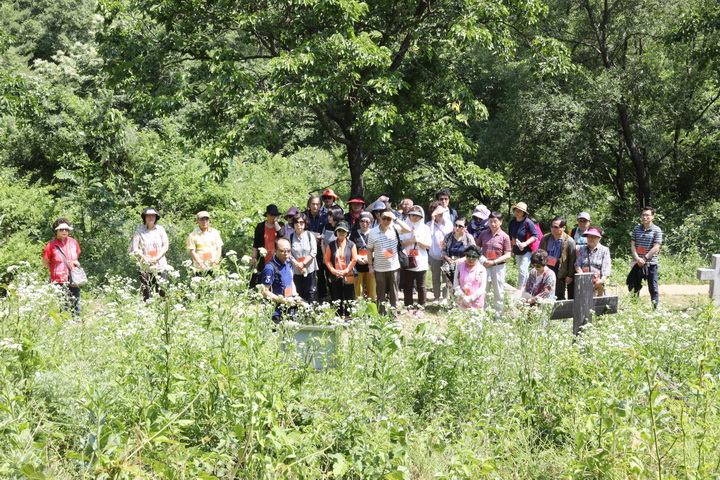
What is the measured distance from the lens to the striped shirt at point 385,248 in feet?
27.5

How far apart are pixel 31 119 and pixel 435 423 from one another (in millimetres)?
11757

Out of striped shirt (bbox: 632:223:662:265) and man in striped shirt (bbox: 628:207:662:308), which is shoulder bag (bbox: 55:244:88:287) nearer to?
man in striped shirt (bbox: 628:207:662:308)

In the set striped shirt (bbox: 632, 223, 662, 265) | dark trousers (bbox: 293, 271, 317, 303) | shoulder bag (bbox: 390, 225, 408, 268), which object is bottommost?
dark trousers (bbox: 293, 271, 317, 303)

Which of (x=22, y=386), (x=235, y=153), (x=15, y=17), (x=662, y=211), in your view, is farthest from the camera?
(x=15, y=17)

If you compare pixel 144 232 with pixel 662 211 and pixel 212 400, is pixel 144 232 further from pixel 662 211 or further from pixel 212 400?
pixel 662 211

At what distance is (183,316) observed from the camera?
460 cm

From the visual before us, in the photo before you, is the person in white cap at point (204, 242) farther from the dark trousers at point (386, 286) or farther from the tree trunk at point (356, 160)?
the tree trunk at point (356, 160)

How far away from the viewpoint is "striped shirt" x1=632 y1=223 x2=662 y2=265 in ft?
29.1

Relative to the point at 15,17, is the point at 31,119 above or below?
below

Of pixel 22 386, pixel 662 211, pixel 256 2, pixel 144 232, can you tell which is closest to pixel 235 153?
pixel 144 232

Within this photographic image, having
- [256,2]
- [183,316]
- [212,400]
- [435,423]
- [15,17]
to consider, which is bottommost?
[435,423]

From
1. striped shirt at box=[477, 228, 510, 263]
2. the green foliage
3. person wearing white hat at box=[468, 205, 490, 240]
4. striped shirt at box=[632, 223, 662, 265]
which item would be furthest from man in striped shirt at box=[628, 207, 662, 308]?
the green foliage

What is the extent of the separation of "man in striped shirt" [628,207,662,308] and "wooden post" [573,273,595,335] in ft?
11.9

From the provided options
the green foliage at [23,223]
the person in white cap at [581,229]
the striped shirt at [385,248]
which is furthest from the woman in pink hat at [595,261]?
the green foliage at [23,223]
